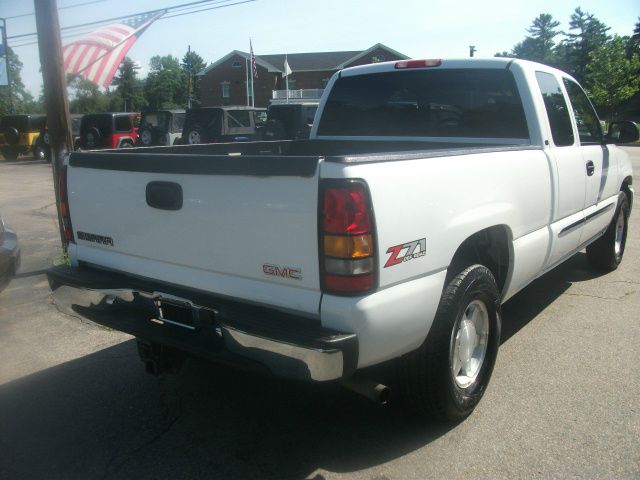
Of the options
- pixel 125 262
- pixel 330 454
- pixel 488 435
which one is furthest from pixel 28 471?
pixel 488 435

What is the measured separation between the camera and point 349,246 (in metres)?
2.32

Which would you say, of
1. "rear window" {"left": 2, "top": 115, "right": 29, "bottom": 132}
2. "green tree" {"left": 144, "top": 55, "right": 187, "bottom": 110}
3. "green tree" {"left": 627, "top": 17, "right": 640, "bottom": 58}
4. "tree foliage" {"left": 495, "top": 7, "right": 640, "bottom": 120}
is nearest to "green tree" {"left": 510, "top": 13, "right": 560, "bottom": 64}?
"tree foliage" {"left": 495, "top": 7, "right": 640, "bottom": 120}

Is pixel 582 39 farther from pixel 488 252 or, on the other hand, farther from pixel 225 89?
pixel 488 252

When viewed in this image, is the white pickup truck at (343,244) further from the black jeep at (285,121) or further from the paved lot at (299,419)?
the black jeep at (285,121)

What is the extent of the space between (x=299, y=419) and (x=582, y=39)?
93.4m

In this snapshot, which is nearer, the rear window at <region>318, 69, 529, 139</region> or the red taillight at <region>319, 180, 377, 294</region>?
the red taillight at <region>319, 180, 377, 294</region>

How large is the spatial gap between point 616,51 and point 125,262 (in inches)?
2058

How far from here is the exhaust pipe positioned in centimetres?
268

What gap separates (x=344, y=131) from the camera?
4766mm

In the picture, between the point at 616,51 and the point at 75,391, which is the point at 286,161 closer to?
the point at 75,391

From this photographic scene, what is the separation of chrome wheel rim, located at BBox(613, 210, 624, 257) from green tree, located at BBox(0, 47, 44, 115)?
55459 mm

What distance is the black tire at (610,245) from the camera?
595 centimetres

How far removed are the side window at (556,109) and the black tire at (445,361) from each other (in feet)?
5.31

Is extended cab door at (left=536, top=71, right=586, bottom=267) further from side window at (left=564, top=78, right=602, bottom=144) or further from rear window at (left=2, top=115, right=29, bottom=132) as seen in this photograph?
rear window at (left=2, top=115, right=29, bottom=132)
